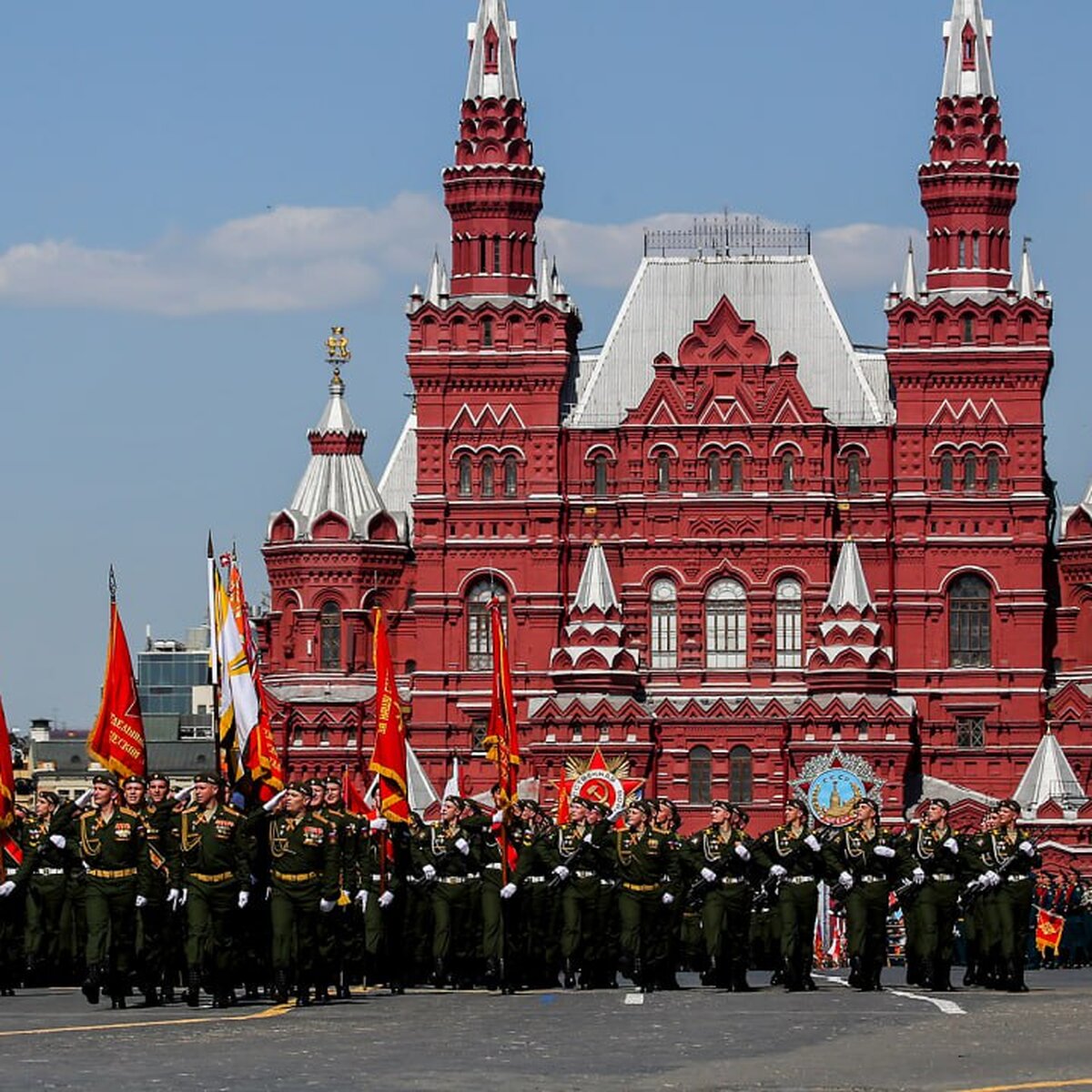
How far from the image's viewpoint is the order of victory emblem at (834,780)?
8388 cm

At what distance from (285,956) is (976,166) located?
60.5 meters

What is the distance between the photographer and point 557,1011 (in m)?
27.7

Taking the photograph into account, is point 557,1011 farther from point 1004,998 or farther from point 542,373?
point 542,373

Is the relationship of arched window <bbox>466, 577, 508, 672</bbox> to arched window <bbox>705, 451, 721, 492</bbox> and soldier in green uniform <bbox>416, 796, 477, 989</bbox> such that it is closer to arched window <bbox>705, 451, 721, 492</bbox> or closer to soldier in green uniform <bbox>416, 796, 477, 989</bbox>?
arched window <bbox>705, 451, 721, 492</bbox>

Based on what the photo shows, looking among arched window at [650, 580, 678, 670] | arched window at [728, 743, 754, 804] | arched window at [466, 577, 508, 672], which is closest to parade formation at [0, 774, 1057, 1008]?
arched window at [728, 743, 754, 804]

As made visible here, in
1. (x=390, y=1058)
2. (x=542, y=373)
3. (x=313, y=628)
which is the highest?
(x=542, y=373)

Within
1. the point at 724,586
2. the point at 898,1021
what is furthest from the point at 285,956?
the point at 724,586

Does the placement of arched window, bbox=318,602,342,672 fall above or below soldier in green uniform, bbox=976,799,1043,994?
above

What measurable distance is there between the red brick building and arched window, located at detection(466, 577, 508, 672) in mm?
70

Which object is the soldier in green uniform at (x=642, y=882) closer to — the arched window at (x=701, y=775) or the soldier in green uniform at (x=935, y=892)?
the soldier in green uniform at (x=935, y=892)

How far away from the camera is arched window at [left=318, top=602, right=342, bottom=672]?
90.0 m

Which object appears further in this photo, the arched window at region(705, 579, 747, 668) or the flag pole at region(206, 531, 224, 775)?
the arched window at region(705, 579, 747, 668)

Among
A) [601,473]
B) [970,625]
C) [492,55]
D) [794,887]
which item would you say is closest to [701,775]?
[970,625]

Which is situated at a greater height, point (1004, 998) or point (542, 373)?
point (542, 373)
